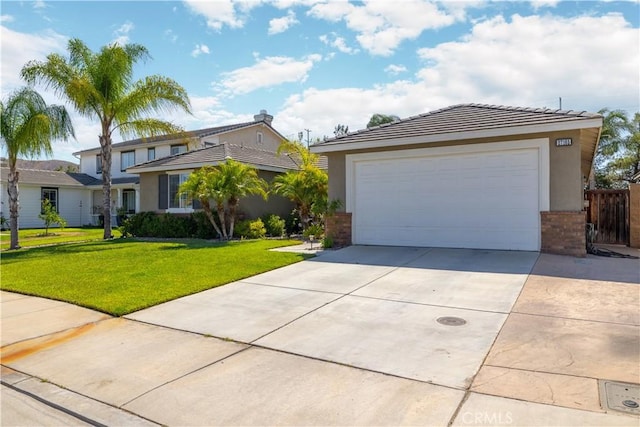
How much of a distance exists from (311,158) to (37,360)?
13.1 meters

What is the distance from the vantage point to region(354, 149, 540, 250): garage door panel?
1016 cm

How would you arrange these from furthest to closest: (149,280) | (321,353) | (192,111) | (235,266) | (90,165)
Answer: (90,165), (192,111), (235,266), (149,280), (321,353)

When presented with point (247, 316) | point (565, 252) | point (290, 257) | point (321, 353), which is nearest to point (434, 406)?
point (321, 353)

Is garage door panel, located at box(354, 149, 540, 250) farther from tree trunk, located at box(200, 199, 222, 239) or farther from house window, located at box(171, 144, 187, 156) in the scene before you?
house window, located at box(171, 144, 187, 156)

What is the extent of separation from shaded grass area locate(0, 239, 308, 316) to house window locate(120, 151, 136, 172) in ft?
60.1

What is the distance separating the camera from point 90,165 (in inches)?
1375

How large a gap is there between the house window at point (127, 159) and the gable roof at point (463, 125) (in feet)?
73.6

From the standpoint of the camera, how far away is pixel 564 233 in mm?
9695

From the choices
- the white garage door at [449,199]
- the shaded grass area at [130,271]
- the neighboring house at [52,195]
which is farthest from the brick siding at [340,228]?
the neighboring house at [52,195]

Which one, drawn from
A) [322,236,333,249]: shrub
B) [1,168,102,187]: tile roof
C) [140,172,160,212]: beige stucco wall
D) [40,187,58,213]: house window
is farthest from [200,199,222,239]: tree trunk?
[40,187,58,213]: house window

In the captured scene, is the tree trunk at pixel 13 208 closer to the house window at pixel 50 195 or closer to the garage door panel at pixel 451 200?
the garage door panel at pixel 451 200

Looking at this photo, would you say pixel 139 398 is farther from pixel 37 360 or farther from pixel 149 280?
pixel 149 280

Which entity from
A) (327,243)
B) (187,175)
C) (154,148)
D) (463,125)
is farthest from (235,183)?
(154,148)

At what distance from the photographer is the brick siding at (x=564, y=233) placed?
31.3 ft
